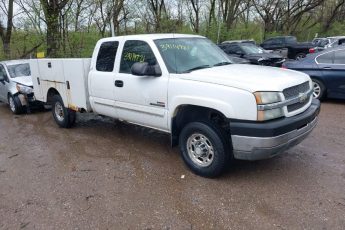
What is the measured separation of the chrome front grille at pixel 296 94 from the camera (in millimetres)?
3953

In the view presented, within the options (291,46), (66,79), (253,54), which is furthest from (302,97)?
(291,46)

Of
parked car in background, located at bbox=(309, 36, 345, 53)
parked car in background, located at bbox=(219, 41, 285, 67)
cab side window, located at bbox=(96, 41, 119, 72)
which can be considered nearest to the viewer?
cab side window, located at bbox=(96, 41, 119, 72)

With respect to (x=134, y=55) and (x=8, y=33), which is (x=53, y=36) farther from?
(x=134, y=55)

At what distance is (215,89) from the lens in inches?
156

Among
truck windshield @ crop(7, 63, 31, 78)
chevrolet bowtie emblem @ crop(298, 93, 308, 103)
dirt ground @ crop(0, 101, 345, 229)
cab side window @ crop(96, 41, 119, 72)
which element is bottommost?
dirt ground @ crop(0, 101, 345, 229)

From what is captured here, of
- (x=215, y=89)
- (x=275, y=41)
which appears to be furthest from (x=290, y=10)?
(x=215, y=89)

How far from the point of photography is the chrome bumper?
12.2 feet

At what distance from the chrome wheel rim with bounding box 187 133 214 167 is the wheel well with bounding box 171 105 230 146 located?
26 cm

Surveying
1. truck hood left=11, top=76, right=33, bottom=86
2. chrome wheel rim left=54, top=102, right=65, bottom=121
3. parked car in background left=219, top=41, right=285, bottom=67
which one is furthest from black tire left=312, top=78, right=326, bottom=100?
truck hood left=11, top=76, right=33, bottom=86

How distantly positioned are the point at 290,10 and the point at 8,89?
38.5m

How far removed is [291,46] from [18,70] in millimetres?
18547

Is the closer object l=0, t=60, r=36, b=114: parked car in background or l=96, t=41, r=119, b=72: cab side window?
l=96, t=41, r=119, b=72: cab side window

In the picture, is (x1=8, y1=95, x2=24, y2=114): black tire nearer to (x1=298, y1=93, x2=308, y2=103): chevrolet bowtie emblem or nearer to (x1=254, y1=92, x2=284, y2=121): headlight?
(x1=254, y1=92, x2=284, y2=121): headlight

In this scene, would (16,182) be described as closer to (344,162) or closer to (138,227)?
(138,227)
